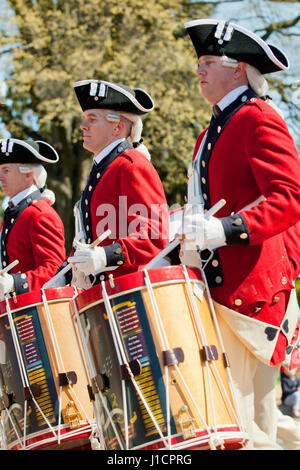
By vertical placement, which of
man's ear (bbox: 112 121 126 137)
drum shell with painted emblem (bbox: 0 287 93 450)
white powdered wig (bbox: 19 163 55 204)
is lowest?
drum shell with painted emblem (bbox: 0 287 93 450)

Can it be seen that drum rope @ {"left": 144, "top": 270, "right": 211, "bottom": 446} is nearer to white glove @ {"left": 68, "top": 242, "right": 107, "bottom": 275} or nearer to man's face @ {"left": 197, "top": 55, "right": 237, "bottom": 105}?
white glove @ {"left": 68, "top": 242, "right": 107, "bottom": 275}

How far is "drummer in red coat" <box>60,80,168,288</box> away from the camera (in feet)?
12.8

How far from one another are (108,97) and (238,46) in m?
1.29

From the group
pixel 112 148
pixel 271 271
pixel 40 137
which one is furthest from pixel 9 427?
pixel 40 137

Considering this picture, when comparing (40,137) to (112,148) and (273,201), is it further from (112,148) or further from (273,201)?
(273,201)

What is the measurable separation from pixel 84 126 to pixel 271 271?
1.77m

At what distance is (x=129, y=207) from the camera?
4.21 metres

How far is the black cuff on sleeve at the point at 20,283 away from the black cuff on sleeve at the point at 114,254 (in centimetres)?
130

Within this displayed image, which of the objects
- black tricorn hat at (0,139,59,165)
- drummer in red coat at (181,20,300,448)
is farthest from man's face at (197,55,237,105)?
black tricorn hat at (0,139,59,165)

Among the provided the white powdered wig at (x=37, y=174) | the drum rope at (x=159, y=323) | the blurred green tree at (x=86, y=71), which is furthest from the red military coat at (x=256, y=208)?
the blurred green tree at (x=86, y=71)

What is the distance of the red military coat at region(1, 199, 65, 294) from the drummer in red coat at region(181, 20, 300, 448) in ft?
6.54

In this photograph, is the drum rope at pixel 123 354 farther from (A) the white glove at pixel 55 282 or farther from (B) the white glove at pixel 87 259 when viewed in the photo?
(A) the white glove at pixel 55 282

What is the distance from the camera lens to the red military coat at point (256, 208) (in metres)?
3.12

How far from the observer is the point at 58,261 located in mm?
5328
